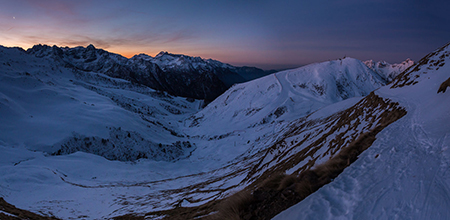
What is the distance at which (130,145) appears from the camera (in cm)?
4225

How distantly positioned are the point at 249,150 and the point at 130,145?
25728mm

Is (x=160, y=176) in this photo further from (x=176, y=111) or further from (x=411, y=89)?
(x=176, y=111)

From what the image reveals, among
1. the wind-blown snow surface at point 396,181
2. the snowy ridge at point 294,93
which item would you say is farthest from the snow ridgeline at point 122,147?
the wind-blown snow surface at point 396,181

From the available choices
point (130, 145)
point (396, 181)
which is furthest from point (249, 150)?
point (396, 181)

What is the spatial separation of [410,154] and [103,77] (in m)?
171

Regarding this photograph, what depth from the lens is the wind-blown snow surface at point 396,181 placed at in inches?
120

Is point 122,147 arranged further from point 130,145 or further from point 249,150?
point 249,150

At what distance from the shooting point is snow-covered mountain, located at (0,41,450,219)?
12.6 feet

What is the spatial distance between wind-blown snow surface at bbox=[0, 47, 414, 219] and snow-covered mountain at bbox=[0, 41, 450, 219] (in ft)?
0.72

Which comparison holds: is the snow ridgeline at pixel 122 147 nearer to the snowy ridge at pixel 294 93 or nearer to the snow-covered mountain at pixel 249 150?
the snow-covered mountain at pixel 249 150

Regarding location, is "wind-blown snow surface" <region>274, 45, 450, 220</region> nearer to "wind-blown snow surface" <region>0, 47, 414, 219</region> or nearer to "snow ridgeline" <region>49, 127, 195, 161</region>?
"wind-blown snow surface" <region>0, 47, 414, 219</region>

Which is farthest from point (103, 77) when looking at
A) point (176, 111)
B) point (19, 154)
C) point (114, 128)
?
point (19, 154)

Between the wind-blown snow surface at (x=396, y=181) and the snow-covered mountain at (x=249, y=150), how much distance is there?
24 mm

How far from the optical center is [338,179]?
4043 millimetres
